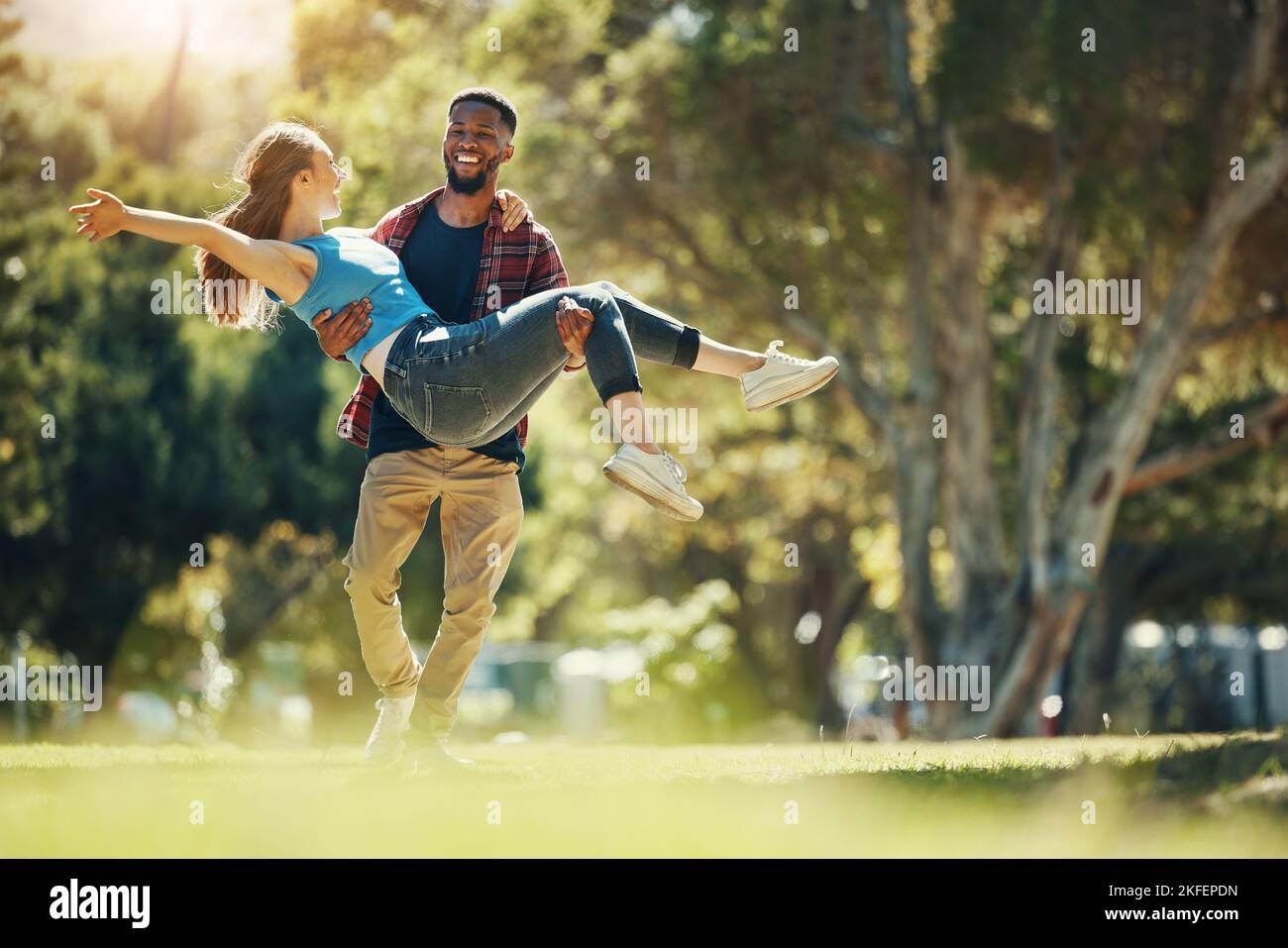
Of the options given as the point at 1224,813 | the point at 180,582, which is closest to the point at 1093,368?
the point at 180,582

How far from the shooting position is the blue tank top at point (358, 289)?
553cm

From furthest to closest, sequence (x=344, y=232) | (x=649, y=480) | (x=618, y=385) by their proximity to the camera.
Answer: (x=344, y=232), (x=649, y=480), (x=618, y=385)

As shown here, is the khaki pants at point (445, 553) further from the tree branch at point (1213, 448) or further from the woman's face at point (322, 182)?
the tree branch at point (1213, 448)

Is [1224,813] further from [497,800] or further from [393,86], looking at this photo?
[393,86]

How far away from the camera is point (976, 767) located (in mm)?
6035

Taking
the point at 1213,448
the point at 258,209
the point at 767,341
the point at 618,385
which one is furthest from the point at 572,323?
the point at 767,341

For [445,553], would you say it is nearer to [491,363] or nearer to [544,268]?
[491,363]

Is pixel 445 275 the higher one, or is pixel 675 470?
pixel 445 275

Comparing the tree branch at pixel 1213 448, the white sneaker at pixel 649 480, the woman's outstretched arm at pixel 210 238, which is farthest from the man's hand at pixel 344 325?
the tree branch at pixel 1213 448

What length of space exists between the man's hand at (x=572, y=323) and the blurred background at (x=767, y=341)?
264 inches

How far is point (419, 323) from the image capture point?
5559mm

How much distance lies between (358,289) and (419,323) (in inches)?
10.1

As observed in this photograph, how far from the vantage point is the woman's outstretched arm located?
5113 mm

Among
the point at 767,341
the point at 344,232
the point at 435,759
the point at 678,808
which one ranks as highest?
the point at 767,341
